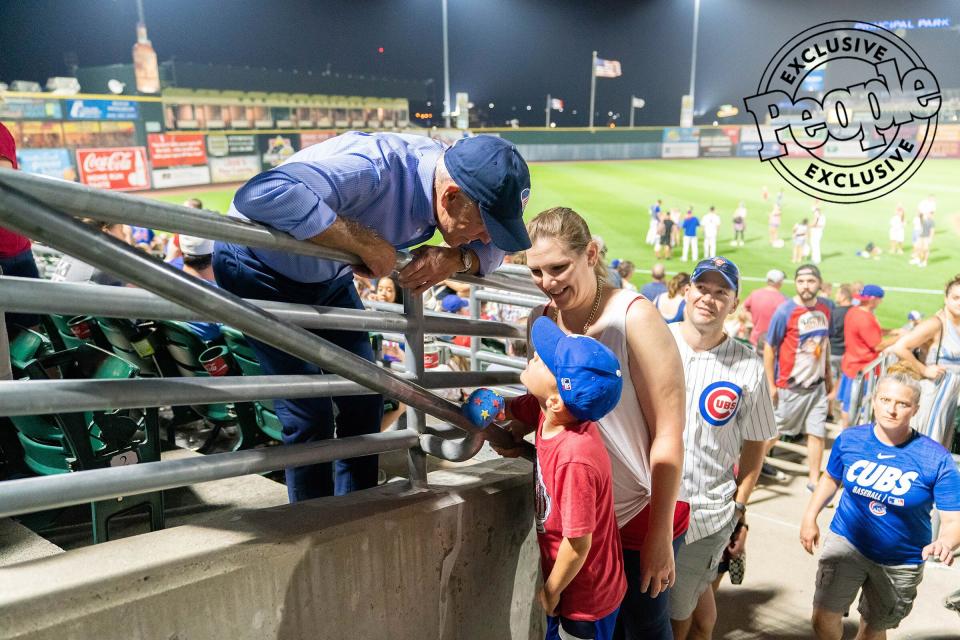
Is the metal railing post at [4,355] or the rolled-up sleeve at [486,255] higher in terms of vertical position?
the rolled-up sleeve at [486,255]

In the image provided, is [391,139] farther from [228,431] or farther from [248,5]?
[248,5]

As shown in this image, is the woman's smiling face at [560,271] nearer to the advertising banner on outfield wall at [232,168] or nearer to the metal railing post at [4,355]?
the metal railing post at [4,355]

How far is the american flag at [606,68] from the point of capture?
114 ft

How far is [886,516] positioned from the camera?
10.5ft

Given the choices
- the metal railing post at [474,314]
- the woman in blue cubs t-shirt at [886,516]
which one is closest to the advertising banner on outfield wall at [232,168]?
the metal railing post at [474,314]

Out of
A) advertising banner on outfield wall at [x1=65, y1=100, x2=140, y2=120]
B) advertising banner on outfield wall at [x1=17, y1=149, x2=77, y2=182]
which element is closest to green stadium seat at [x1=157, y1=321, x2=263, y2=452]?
advertising banner on outfield wall at [x1=17, y1=149, x2=77, y2=182]

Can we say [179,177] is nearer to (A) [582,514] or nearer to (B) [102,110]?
(B) [102,110]

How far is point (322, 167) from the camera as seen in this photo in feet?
5.93

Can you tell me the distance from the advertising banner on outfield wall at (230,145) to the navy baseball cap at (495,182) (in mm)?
31196

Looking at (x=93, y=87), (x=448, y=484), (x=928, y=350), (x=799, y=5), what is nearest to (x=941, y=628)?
(x=928, y=350)

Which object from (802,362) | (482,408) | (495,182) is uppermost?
(495,182)

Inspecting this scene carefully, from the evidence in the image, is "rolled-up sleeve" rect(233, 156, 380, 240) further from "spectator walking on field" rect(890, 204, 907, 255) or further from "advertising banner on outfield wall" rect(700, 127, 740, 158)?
"advertising banner on outfield wall" rect(700, 127, 740, 158)

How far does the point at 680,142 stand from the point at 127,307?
36.5 metres
